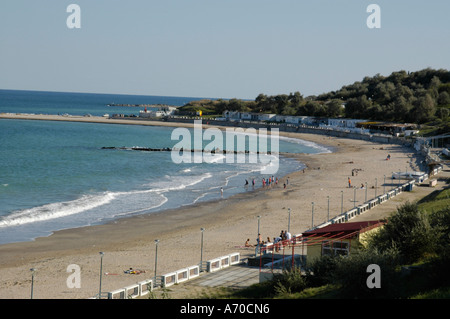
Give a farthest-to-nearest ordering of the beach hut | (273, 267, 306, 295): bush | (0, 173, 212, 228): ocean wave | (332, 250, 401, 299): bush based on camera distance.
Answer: (0, 173, 212, 228): ocean wave → the beach hut → (273, 267, 306, 295): bush → (332, 250, 401, 299): bush

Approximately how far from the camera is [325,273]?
14.5m

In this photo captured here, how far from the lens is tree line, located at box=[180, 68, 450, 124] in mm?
96312

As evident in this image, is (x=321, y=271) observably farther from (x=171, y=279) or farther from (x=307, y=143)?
(x=307, y=143)

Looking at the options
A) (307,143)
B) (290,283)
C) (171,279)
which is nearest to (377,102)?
(307,143)

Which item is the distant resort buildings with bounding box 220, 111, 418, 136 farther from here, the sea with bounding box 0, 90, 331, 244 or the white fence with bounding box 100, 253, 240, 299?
the white fence with bounding box 100, 253, 240, 299

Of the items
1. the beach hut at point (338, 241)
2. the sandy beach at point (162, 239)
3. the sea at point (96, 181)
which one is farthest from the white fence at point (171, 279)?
the sea at point (96, 181)

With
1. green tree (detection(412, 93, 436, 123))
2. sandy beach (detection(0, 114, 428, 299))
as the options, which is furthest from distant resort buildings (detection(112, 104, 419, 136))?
sandy beach (detection(0, 114, 428, 299))

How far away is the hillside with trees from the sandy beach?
42126 millimetres

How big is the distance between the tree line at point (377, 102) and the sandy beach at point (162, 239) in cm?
5560

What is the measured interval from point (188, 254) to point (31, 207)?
557 inches

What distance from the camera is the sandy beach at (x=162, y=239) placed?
775 inches

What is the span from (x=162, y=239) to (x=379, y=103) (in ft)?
327

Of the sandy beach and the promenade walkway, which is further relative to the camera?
the sandy beach
